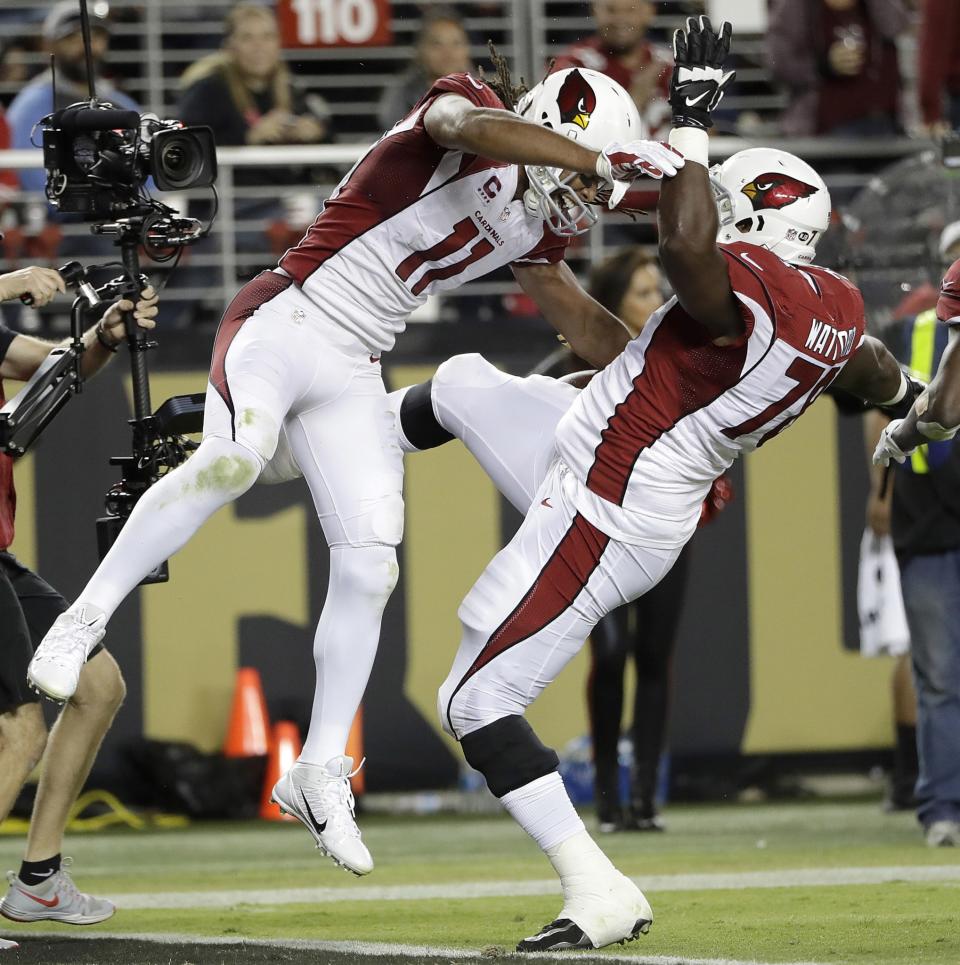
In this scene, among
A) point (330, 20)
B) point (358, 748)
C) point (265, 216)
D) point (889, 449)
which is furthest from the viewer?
point (330, 20)

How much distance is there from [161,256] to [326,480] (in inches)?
38.5

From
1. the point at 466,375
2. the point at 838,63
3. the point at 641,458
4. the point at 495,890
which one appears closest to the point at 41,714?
the point at 466,375

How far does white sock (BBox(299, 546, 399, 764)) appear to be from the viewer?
5.09m

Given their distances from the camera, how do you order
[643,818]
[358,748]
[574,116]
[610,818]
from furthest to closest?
[358,748] → [643,818] → [610,818] → [574,116]

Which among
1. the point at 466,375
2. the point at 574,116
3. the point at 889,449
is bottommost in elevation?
the point at 889,449

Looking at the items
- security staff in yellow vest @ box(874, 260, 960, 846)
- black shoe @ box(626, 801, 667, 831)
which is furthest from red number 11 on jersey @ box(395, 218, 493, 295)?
black shoe @ box(626, 801, 667, 831)

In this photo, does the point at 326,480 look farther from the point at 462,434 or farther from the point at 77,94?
the point at 77,94

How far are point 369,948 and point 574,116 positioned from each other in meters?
2.15

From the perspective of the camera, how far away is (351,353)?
5.12 metres

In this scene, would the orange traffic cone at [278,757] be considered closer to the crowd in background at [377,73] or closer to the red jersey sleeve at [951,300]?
the crowd in background at [377,73]

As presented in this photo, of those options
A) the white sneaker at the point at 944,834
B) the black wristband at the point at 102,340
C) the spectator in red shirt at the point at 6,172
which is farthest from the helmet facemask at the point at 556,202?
the spectator in red shirt at the point at 6,172

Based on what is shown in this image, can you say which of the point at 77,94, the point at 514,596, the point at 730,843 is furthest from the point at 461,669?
the point at 77,94

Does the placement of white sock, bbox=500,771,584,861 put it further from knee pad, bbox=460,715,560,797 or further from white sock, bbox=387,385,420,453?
white sock, bbox=387,385,420,453

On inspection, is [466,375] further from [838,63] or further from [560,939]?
[838,63]
